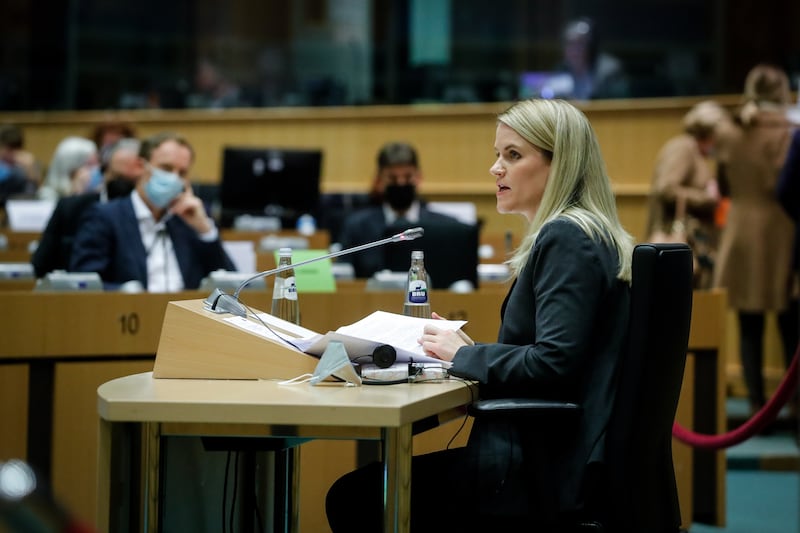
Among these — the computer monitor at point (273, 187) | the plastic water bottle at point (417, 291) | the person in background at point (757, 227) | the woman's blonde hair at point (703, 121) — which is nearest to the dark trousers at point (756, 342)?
the person in background at point (757, 227)

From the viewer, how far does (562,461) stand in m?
2.16

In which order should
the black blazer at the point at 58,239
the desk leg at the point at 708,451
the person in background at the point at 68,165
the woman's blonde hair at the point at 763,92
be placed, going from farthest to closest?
the person in background at the point at 68,165, the woman's blonde hair at the point at 763,92, the black blazer at the point at 58,239, the desk leg at the point at 708,451

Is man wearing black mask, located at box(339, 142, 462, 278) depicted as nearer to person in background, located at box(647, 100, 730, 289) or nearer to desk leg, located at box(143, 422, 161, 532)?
person in background, located at box(647, 100, 730, 289)

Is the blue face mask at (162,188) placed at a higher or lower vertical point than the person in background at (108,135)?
lower

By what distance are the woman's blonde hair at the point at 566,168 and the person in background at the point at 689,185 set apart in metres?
3.94

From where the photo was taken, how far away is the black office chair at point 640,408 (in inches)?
83.5

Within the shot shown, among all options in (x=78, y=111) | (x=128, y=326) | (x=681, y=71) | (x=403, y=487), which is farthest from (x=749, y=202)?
(x=78, y=111)

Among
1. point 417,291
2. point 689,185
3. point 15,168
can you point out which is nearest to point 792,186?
point 689,185

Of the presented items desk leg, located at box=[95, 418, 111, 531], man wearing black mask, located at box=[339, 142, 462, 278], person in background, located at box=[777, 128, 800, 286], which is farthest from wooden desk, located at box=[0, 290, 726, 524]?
person in background, located at box=[777, 128, 800, 286]

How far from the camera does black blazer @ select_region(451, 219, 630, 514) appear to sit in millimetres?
2143

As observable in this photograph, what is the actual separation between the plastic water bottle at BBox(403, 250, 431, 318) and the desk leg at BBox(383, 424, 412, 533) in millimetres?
702

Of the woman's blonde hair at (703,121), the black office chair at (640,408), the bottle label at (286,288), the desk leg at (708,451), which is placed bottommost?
the desk leg at (708,451)

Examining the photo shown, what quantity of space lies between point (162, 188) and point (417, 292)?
7.04ft

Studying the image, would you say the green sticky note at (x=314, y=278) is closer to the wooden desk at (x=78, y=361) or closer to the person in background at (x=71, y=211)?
the wooden desk at (x=78, y=361)
